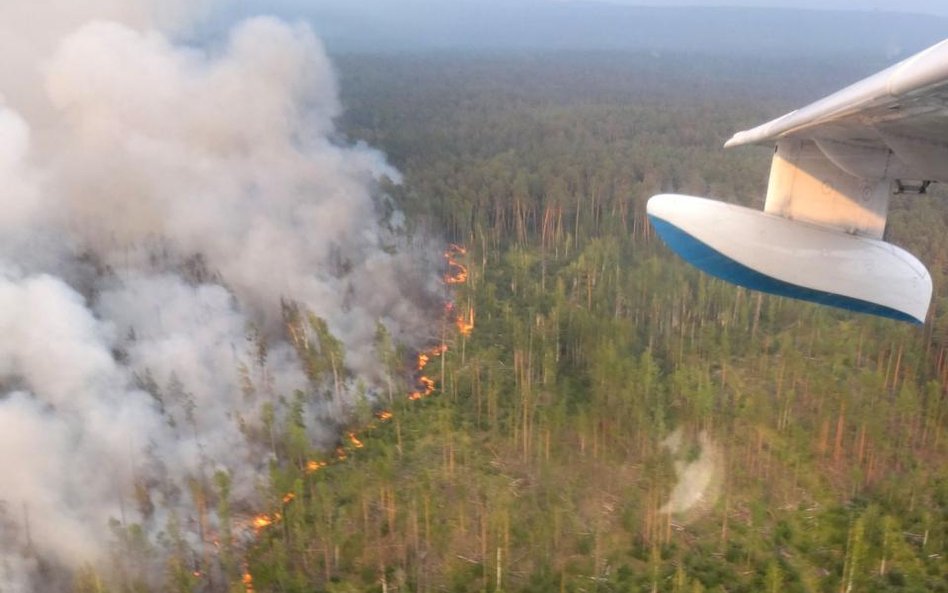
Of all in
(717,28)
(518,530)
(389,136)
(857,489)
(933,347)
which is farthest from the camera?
(717,28)

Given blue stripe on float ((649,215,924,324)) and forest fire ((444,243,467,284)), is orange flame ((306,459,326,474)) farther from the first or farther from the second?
forest fire ((444,243,467,284))

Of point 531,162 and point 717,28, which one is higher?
point 717,28

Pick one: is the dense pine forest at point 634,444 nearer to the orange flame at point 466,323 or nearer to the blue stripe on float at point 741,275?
the orange flame at point 466,323

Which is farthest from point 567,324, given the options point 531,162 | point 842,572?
point 531,162

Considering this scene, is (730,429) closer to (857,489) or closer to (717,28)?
(857,489)

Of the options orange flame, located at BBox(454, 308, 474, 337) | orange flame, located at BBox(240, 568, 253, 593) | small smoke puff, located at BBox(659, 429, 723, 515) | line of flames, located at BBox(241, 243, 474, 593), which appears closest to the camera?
orange flame, located at BBox(240, 568, 253, 593)

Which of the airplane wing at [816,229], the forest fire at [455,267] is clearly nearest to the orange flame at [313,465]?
the airplane wing at [816,229]

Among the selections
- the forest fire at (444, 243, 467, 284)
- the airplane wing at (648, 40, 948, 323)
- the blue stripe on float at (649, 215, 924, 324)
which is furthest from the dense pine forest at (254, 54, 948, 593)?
the airplane wing at (648, 40, 948, 323)
